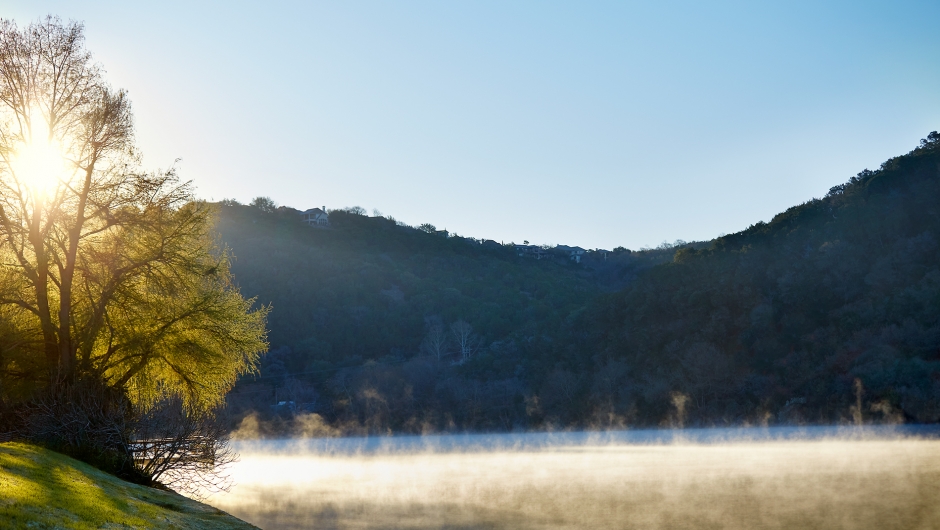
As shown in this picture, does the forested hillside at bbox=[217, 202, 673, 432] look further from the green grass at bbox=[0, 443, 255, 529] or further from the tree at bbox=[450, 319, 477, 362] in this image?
the green grass at bbox=[0, 443, 255, 529]

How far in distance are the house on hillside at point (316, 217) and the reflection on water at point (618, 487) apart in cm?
Answer: 9445

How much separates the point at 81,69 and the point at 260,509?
46.9ft

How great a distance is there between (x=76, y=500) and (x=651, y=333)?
70.8 metres

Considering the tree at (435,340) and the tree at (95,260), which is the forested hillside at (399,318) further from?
the tree at (95,260)

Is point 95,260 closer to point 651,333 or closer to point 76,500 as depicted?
point 76,500

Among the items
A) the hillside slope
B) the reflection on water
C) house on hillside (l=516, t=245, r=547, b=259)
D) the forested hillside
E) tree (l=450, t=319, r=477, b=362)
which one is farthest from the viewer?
house on hillside (l=516, t=245, r=547, b=259)

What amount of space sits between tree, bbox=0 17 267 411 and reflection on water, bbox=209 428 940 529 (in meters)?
4.93

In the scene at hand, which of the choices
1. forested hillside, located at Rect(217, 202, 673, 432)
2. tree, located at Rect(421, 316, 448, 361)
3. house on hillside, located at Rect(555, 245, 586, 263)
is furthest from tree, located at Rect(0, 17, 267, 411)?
house on hillside, located at Rect(555, 245, 586, 263)

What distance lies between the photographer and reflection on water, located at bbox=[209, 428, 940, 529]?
2012 cm

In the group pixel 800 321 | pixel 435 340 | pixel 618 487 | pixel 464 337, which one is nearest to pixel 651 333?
pixel 800 321

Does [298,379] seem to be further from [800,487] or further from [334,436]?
[800,487]

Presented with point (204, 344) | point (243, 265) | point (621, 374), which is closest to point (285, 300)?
point (243, 265)

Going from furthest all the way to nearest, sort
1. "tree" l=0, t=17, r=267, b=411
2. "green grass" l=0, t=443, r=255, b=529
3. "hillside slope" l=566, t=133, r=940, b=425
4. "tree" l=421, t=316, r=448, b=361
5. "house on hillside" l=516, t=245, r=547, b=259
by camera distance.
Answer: "house on hillside" l=516, t=245, r=547, b=259 → "tree" l=421, t=316, r=448, b=361 → "hillside slope" l=566, t=133, r=940, b=425 → "tree" l=0, t=17, r=267, b=411 → "green grass" l=0, t=443, r=255, b=529

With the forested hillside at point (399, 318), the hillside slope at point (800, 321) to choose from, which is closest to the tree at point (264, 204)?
the forested hillside at point (399, 318)
